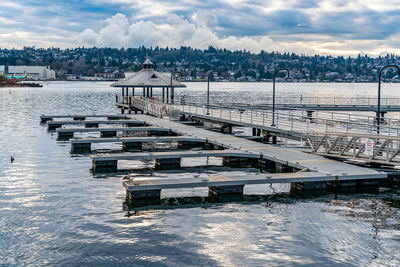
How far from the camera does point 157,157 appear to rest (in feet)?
83.5

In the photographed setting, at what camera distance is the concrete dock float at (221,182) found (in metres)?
18.7

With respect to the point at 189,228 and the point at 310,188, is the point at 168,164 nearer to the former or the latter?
the point at 310,188

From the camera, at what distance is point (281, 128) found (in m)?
31.8

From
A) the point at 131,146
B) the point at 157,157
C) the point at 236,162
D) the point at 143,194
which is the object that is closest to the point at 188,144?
the point at 131,146

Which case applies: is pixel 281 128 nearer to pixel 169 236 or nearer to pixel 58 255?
pixel 169 236

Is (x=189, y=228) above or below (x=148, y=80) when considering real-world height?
below

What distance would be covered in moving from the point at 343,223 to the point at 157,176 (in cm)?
1022

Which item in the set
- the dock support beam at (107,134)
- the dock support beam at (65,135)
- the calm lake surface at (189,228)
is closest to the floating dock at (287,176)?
the calm lake surface at (189,228)

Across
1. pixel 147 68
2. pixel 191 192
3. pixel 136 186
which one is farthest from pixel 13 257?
pixel 147 68

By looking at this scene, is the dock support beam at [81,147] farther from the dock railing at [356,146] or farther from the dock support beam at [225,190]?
the dock support beam at [225,190]

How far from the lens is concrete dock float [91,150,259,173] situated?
25.1 metres

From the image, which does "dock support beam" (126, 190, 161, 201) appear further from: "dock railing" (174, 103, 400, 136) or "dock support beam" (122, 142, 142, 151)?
"dock support beam" (122, 142, 142, 151)

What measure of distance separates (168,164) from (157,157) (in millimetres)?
1062

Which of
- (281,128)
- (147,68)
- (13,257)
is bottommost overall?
(13,257)
